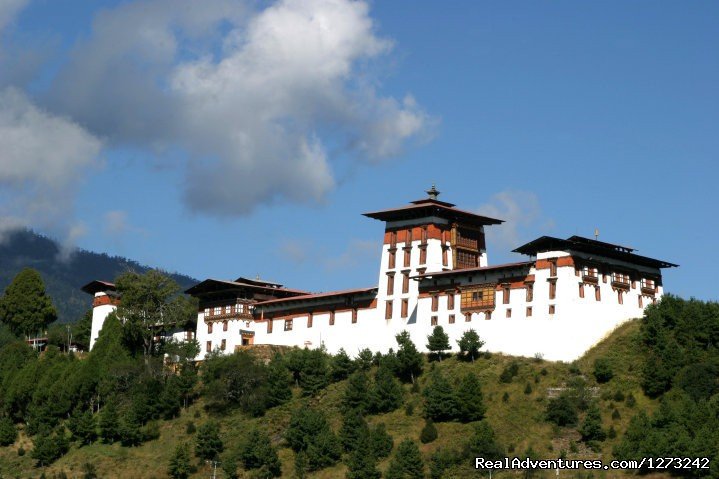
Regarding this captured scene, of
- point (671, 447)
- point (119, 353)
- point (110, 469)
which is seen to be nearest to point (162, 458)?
point (110, 469)

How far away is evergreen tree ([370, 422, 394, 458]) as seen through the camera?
97.3 meters

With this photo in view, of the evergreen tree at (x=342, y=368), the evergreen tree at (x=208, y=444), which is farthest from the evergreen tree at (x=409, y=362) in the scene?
the evergreen tree at (x=208, y=444)

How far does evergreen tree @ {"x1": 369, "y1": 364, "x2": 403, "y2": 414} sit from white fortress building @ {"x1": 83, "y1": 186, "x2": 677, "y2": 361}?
9.10 meters

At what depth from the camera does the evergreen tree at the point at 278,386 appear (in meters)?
113

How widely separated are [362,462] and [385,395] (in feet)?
37.7

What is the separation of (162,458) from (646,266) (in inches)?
1808

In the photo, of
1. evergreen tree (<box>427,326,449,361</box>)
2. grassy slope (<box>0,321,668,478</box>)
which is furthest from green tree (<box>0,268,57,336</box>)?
evergreen tree (<box>427,326,449,361</box>)

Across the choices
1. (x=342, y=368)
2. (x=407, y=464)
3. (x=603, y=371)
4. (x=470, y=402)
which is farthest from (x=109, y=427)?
(x=603, y=371)

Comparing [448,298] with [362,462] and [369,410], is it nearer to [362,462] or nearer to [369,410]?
[369,410]

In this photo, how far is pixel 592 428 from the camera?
307 ft

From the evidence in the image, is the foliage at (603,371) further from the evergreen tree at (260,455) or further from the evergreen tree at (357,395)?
the evergreen tree at (260,455)

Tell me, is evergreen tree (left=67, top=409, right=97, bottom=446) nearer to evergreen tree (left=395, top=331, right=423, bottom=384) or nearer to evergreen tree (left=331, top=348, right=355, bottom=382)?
evergreen tree (left=331, top=348, right=355, bottom=382)

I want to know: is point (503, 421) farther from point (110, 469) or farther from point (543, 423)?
point (110, 469)

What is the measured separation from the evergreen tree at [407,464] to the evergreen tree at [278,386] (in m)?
20.7
